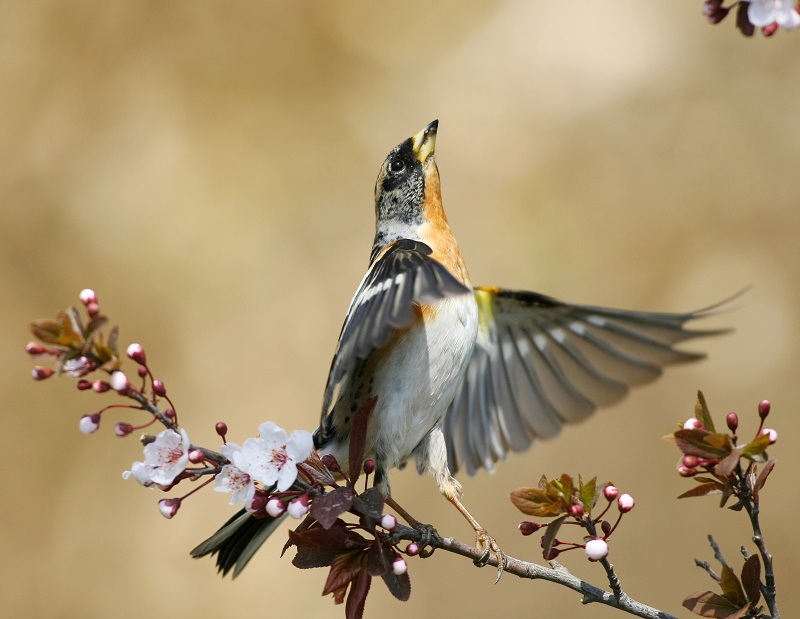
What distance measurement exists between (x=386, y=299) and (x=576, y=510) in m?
0.75

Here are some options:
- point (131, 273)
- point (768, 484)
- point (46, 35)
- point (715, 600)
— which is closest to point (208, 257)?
point (131, 273)

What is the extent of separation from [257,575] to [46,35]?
400cm

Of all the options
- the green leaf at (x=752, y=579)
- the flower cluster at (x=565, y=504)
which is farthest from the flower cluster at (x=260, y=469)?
the green leaf at (x=752, y=579)

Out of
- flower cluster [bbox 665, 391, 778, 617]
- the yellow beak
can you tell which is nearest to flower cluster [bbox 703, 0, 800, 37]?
flower cluster [bbox 665, 391, 778, 617]

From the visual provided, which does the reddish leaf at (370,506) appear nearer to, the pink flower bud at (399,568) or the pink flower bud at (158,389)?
the pink flower bud at (399,568)

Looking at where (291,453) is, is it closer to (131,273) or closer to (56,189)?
(131,273)

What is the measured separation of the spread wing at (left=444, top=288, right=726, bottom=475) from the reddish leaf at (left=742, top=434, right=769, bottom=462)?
1567 millimetres

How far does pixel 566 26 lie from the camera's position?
20.4ft

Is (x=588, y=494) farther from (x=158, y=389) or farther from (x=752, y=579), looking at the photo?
(x=158, y=389)

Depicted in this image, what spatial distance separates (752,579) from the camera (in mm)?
1711

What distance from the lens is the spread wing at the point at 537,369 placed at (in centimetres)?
331

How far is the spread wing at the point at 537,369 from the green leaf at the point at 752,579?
1.51 m

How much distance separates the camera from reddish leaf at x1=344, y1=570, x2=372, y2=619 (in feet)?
5.91

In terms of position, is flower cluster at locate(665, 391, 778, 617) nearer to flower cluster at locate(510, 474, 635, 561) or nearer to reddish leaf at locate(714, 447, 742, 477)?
reddish leaf at locate(714, 447, 742, 477)
